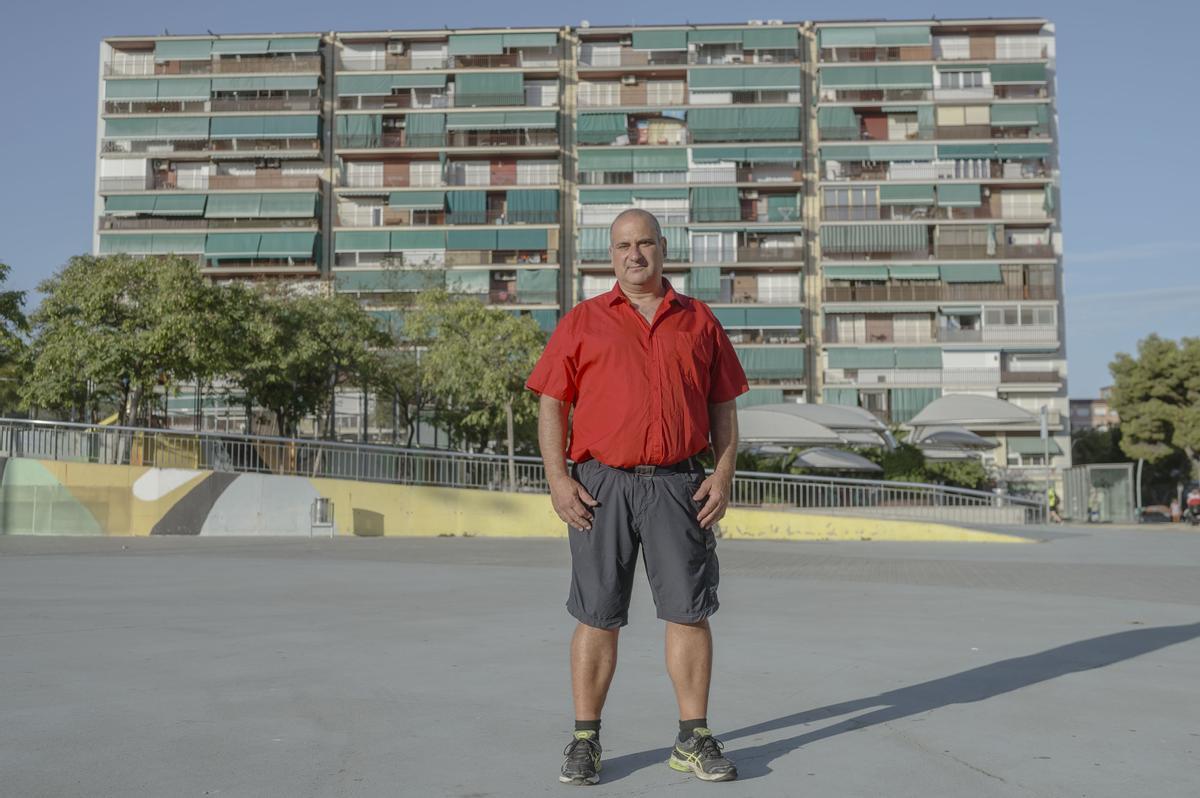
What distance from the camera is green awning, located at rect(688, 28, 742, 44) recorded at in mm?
59062

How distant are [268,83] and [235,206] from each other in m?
6.67

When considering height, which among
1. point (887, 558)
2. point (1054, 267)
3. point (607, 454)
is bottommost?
point (887, 558)

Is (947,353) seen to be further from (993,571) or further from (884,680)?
(884,680)

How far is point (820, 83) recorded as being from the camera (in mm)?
58062

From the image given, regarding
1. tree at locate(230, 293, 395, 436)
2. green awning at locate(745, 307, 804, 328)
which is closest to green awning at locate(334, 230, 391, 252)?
green awning at locate(745, 307, 804, 328)

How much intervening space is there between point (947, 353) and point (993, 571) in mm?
47096

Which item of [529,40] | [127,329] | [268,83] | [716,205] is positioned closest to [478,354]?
[127,329]

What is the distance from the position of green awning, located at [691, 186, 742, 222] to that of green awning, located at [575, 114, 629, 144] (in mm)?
5092

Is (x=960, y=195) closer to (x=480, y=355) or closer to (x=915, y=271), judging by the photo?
(x=915, y=271)

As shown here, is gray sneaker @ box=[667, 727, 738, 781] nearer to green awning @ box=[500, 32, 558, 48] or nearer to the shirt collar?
the shirt collar

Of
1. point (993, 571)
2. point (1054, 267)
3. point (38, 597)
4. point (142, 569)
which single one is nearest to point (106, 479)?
point (142, 569)

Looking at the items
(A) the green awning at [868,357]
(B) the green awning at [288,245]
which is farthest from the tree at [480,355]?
(A) the green awning at [868,357]

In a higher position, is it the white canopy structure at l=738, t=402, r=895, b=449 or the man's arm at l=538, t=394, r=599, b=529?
the white canopy structure at l=738, t=402, r=895, b=449

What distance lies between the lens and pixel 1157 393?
4444cm
